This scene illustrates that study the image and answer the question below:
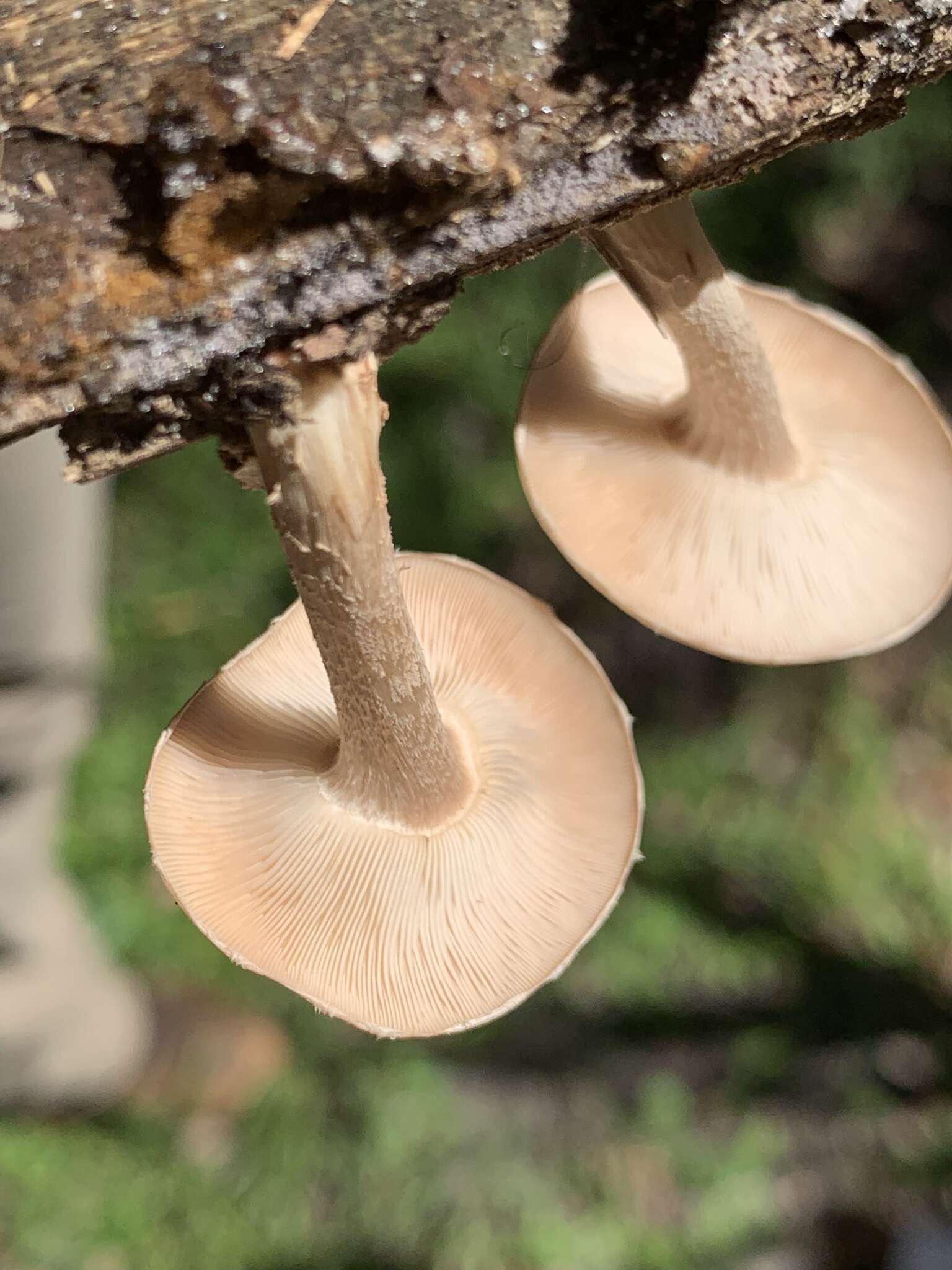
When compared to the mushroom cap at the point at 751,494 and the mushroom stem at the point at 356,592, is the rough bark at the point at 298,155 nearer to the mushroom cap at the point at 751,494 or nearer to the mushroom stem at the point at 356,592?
the mushroom stem at the point at 356,592

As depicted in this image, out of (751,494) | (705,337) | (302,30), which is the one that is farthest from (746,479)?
(302,30)

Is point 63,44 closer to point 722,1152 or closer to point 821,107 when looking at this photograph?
point 821,107

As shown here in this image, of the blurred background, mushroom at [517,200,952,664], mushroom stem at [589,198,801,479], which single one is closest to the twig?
mushroom stem at [589,198,801,479]

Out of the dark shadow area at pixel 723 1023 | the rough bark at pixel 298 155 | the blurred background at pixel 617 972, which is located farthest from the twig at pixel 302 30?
the dark shadow area at pixel 723 1023

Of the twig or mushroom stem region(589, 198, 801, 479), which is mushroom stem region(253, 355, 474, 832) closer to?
the twig

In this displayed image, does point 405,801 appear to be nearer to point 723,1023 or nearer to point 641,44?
point 641,44

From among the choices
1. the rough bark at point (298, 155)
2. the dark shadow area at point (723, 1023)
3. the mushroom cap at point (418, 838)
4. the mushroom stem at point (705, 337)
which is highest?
the rough bark at point (298, 155)
